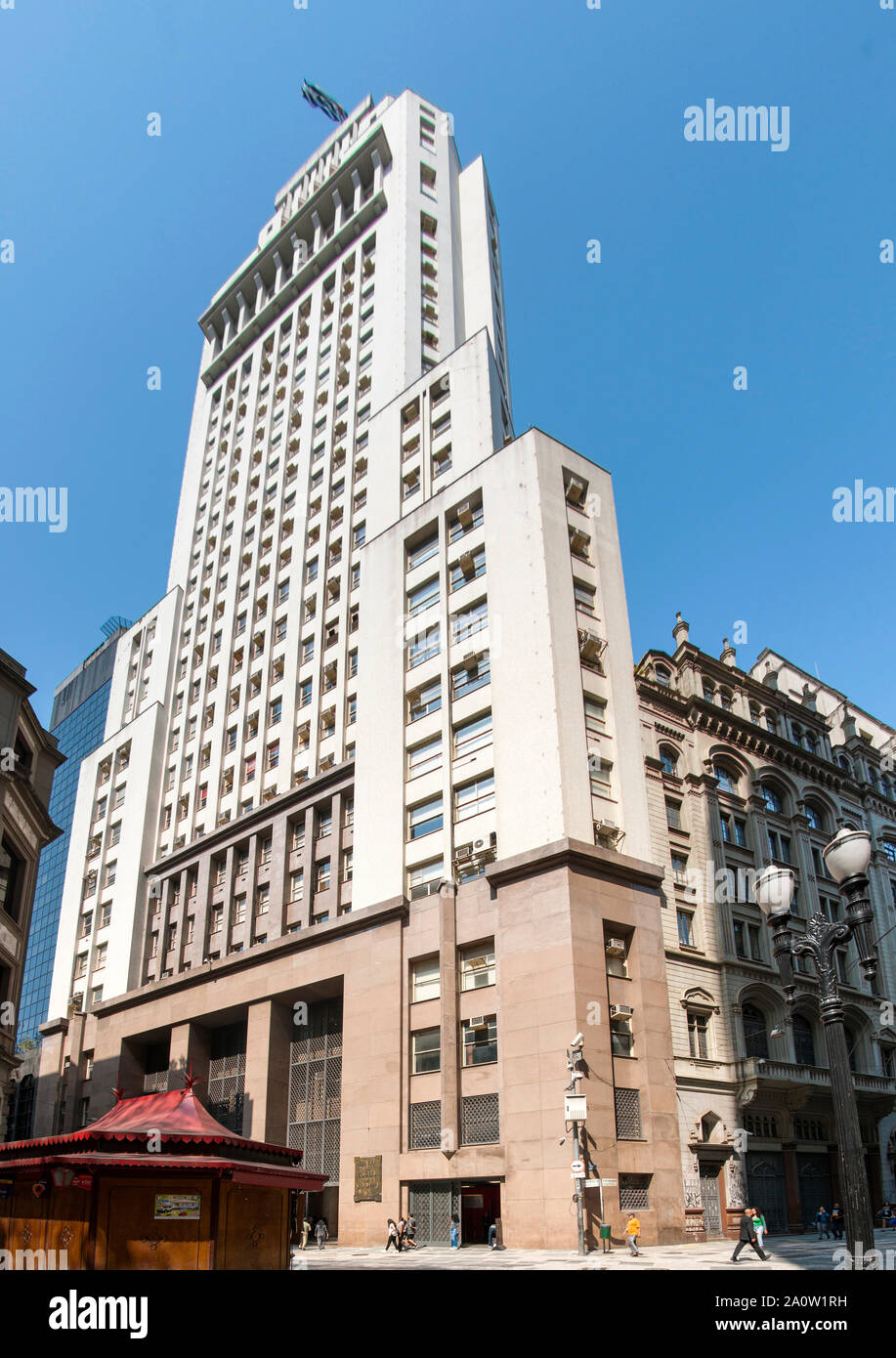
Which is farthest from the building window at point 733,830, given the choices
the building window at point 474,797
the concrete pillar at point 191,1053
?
the concrete pillar at point 191,1053

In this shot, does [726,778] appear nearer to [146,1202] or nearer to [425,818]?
[425,818]

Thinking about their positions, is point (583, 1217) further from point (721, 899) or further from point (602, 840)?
point (721, 899)

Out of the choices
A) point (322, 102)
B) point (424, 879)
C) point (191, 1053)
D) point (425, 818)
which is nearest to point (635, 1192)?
point (424, 879)

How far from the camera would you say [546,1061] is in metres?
32.7

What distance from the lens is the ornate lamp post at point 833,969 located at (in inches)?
439

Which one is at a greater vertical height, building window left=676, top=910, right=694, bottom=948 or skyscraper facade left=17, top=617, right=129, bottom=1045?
skyscraper facade left=17, top=617, right=129, bottom=1045

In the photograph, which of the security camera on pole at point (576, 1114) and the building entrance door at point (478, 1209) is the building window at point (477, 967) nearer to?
the security camera on pole at point (576, 1114)

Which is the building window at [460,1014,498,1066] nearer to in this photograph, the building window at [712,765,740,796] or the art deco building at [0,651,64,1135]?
the art deco building at [0,651,64,1135]

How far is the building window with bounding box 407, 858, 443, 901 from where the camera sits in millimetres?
40844

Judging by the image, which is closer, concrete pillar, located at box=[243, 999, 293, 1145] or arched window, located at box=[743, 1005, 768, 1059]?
arched window, located at box=[743, 1005, 768, 1059]

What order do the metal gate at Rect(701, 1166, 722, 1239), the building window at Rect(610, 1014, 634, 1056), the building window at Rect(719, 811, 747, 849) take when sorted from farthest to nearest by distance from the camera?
the building window at Rect(719, 811, 747, 849)
the metal gate at Rect(701, 1166, 722, 1239)
the building window at Rect(610, 1014, 634, 1056)

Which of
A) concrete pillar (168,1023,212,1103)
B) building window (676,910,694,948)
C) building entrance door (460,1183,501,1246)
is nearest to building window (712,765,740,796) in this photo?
building window (676,910,694,948)

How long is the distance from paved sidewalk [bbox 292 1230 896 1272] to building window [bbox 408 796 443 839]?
16.3m
